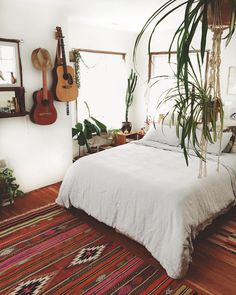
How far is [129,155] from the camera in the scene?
3.16 meters

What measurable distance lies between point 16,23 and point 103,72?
1811 mm

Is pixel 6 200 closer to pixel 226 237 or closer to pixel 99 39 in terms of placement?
pixel 226 237

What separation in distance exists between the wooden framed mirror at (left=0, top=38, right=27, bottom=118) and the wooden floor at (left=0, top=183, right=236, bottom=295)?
1.16 meters

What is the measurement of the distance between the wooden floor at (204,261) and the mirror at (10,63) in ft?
4.87

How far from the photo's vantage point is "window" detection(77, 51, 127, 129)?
4.38m

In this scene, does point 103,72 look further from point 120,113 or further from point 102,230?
point 102,230

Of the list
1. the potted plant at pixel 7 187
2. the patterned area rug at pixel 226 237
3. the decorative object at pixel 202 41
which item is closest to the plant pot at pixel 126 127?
the potted plant at pixel 7 187

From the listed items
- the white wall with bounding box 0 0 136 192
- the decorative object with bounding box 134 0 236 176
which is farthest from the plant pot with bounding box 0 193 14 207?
the decorative object with bounding box 134 0 236 176

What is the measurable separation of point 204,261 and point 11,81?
2755 mm

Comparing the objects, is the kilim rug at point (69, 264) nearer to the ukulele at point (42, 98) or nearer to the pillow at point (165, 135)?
the ukulele at point (42, 98)

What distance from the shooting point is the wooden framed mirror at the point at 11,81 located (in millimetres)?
3037

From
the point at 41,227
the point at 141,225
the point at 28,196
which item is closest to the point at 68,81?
the point at 28,196

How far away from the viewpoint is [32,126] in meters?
3.45

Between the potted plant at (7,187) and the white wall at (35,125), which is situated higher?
the white wall at (35,125)
